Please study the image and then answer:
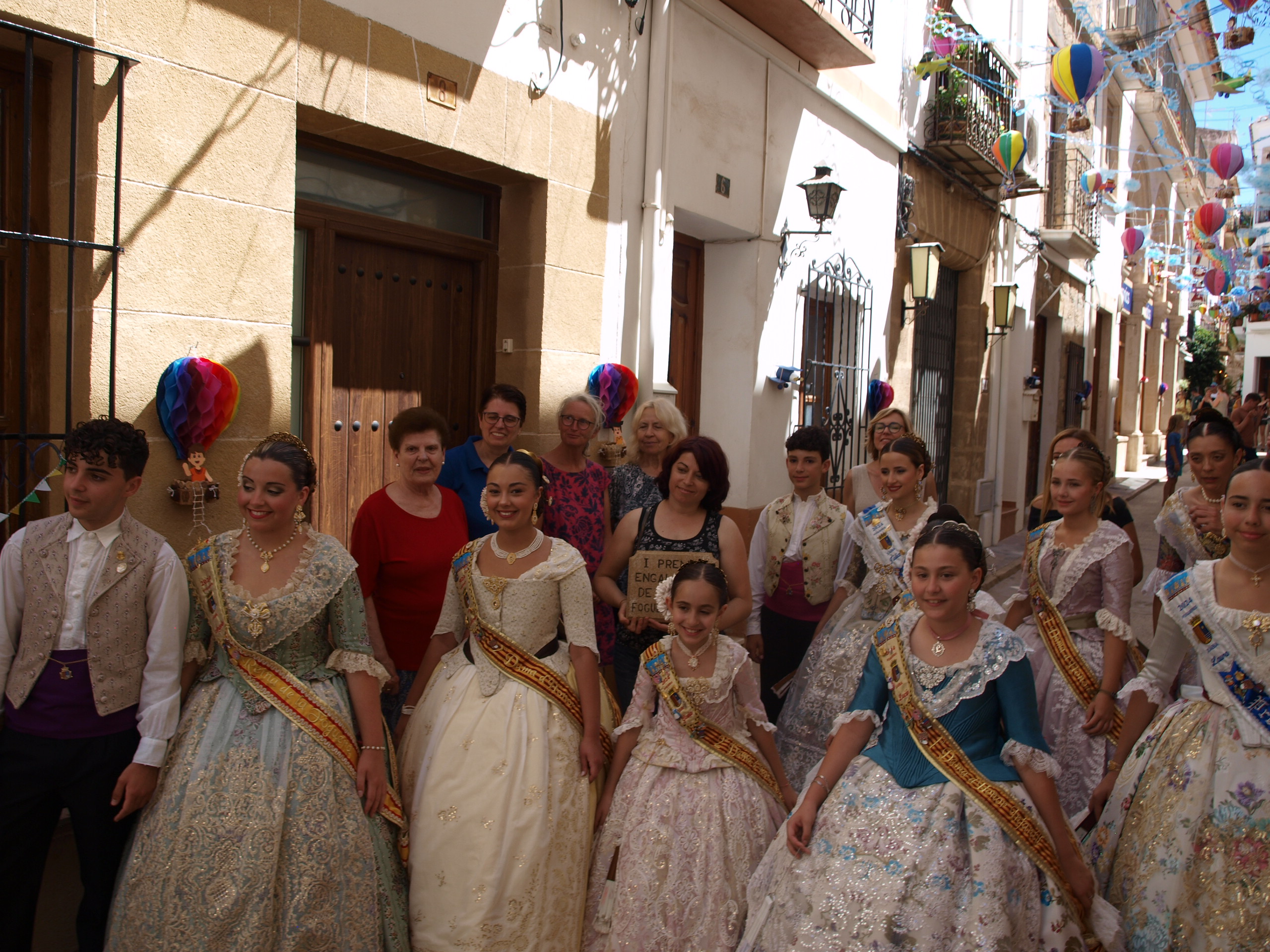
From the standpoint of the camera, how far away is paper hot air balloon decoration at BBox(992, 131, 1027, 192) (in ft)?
30.8

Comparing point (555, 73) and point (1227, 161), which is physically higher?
point (1227, 161)

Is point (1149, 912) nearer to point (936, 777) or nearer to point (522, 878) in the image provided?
point (936, 777)

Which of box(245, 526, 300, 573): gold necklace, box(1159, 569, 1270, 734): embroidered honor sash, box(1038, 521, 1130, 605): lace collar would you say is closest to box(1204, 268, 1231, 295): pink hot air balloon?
box(1038, 521, 1130, 605): lace collar

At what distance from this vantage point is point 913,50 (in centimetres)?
900

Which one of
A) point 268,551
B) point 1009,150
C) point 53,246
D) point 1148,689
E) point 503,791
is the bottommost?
point 503,791

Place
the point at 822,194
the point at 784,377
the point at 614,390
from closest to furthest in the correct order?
the point at 614,390 → the point at 822,194 → the point at 784,377

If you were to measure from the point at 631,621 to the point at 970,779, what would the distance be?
4.29ft

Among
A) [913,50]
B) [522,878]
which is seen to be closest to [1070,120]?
[913,50]

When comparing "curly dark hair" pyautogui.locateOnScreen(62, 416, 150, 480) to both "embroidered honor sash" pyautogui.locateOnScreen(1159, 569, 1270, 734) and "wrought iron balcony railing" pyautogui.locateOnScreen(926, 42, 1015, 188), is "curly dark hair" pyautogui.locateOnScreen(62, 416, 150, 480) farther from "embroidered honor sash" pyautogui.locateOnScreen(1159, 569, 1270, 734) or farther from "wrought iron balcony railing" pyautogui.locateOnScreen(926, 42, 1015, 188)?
"wrought iron balcony railing" pyautogui.locateOnScreen(926, 42, 1015, 188)

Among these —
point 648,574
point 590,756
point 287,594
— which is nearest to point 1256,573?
point 648,574

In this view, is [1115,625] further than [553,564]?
Yes

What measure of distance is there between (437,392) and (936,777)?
320 centimetres

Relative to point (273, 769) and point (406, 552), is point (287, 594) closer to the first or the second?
point (273, 769)

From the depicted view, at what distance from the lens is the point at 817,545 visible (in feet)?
13.2
